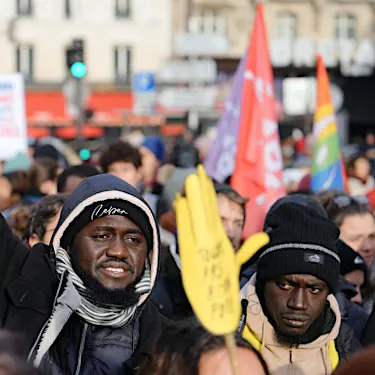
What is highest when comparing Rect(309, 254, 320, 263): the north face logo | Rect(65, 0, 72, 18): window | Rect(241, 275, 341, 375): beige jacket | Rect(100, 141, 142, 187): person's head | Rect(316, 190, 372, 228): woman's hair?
Rect(65, 0, 72, 18): window

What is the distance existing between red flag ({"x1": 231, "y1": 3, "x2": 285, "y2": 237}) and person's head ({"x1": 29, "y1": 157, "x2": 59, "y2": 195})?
123 centimetres

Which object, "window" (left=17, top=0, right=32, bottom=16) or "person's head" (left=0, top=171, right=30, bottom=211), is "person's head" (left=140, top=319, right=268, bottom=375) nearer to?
"person's head" (left=0, top=171, right=30, bottom=211)

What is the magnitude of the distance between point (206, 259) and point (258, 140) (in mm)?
5297

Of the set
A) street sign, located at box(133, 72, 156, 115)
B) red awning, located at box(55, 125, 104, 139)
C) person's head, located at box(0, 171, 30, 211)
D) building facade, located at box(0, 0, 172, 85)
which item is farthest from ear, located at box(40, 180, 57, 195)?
building facade, located at box(0, 0, 172, 85)

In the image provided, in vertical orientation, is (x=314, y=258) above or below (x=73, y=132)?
above

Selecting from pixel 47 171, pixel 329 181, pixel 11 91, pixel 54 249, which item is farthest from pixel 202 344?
pixel 11 91

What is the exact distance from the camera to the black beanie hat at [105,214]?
3219 millimetres

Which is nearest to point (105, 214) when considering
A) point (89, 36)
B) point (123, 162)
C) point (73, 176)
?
point (73, 176)

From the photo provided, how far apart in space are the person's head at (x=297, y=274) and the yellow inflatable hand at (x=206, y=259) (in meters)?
1.27

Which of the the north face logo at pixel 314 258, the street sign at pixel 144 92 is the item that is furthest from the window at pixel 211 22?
the the north face logo at pixel 314 258

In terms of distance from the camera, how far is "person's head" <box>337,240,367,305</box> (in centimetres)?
501

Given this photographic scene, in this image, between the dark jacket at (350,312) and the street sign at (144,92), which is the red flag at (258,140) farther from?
the street sign at (144,92)

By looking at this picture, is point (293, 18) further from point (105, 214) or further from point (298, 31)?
point (105, 214)

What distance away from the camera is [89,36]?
38.2 m
